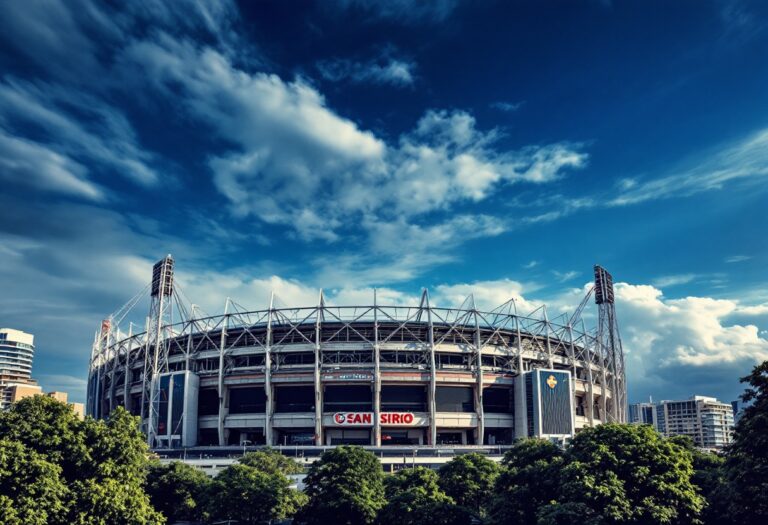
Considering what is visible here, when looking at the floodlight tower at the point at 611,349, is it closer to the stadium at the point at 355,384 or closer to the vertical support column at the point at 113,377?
the stadium at the point at 355,384

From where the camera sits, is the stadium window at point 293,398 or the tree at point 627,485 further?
the stadium window at point 293,398

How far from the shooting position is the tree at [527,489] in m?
50.4

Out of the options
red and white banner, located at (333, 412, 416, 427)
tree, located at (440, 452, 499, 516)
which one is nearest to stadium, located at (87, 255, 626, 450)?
red and white banner, located at (333, 412, 416, 427)

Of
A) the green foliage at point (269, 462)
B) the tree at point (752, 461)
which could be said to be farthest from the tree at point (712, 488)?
the green foliage at point (269, 462)

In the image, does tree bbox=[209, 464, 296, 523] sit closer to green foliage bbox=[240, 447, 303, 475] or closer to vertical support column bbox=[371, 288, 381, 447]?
green foliage bbox=[240, 447, 303, 475]

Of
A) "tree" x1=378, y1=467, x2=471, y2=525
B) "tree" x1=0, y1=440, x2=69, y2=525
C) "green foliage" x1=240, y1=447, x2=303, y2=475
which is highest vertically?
"tree" x1=0, y1=440, x2=69, y2=525

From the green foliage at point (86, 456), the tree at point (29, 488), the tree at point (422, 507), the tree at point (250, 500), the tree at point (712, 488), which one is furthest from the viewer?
the tree at point (250, 500)

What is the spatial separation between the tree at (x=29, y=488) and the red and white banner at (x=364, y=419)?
233 ft

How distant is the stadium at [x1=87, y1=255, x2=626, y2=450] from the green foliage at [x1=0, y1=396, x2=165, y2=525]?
213ft

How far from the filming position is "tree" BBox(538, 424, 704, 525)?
43.0 metres

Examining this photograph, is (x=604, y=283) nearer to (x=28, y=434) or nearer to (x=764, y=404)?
(x=764, y=404)

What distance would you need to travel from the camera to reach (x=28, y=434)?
42500 mm

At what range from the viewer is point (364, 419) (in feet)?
359

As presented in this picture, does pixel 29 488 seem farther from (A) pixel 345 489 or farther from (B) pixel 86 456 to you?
(A) pixel 345 489
